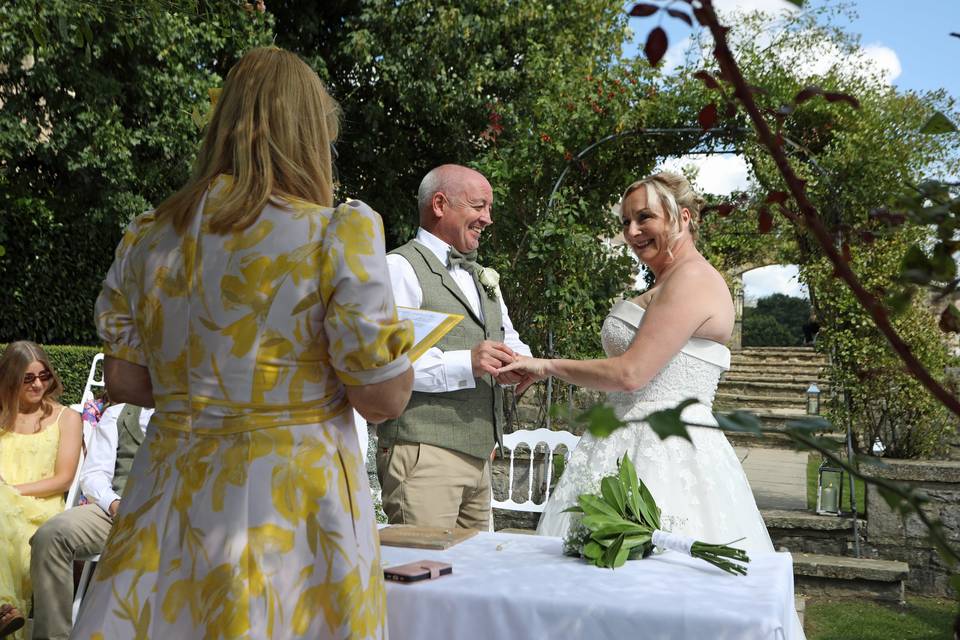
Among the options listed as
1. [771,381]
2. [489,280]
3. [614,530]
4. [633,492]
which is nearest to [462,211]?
[489,280]

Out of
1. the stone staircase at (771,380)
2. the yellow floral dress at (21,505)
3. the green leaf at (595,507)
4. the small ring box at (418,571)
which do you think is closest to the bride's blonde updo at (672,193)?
the green leaf at (595,507)

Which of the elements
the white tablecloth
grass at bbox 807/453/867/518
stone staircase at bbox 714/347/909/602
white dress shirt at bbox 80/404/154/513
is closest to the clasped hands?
stone staircase at bbox 714/347/909/602

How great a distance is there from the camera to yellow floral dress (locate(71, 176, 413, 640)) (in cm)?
167

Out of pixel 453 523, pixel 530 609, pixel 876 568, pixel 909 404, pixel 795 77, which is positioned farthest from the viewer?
pixel 795 77

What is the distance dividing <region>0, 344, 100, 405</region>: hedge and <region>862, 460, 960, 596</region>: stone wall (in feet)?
26.5

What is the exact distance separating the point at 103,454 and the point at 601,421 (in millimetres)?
4567

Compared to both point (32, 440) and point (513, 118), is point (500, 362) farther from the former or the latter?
point (513, 118)

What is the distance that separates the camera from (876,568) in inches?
226

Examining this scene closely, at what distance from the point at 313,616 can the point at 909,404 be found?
18.4 ft

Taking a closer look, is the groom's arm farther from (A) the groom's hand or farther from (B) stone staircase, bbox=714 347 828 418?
(B) stone staircase, bbox=714 347 828 418

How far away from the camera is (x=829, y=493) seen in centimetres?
638

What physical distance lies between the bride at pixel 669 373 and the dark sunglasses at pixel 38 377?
298cm

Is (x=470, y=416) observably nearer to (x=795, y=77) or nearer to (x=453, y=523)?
(x=453, y=523)

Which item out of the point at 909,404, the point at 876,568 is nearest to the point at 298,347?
the point at 876,568
